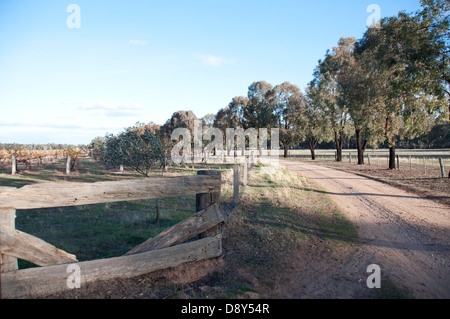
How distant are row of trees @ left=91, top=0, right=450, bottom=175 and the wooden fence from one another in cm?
568

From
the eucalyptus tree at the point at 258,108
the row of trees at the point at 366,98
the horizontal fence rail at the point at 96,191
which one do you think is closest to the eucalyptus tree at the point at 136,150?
the row of trees at the point at 366,98

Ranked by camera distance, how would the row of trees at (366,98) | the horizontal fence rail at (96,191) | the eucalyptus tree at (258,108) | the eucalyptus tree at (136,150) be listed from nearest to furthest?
the horizontal fence rail at (96,191) → the eucalyptus tree at (136,150) → the row of trees at (366,98) → the eucalyptus tree at (258,108)

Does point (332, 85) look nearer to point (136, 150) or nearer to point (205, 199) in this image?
point (136, 150)

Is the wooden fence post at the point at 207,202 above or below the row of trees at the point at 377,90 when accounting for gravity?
below

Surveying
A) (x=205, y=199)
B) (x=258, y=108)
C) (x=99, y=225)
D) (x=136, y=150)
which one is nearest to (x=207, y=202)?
(x=205, y=199)

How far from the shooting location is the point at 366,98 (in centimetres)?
2252

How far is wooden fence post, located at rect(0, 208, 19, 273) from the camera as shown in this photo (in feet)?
10.3

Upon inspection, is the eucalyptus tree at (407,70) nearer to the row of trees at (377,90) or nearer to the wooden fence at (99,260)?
the row of trees at (377,90)

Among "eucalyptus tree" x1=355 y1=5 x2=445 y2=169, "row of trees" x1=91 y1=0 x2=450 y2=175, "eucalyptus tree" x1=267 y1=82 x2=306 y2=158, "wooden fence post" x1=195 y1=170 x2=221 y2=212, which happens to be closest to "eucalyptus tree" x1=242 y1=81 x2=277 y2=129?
"row of trees" x1=91 y1=0 x2=450 y2=175

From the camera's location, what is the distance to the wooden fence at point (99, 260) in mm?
3195

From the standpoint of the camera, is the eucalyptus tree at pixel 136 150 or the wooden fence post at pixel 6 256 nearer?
the wooden fence post at pixel 6 256

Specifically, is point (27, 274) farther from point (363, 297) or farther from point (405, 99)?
point (405, 99)

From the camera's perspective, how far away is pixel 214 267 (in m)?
4.75

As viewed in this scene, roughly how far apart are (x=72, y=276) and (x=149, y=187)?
1.50 meters
